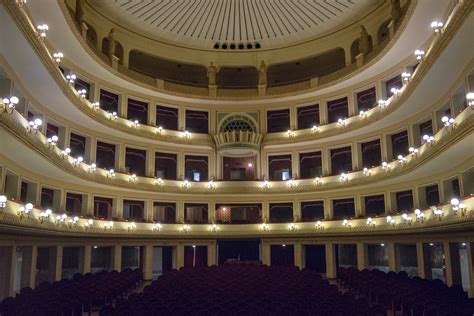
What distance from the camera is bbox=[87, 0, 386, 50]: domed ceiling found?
27312 mm

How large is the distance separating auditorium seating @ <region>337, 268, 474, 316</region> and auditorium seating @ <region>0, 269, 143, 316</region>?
985 centimetres

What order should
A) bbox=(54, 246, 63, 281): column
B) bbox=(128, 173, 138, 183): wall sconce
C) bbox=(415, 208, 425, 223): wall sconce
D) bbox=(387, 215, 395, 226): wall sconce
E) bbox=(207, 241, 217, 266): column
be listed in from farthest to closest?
bbox=(207, 241, 217, 266): column → bbox=(128, 173, 138, 183): wall sconce → bbox=(54, 246, 63, 281): column → bbox=(387, 215, 395, 226): wall sconce → bbox=(415, 208, 425, 223): wall sconce

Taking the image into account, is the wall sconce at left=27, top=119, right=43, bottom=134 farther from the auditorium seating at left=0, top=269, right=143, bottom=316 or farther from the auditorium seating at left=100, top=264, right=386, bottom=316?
the auditorium seating at left=100, top=264, right=386, bottom=316

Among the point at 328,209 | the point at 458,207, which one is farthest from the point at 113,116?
the point at 458,207

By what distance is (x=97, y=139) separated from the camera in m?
28.5

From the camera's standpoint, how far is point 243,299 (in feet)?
46.9

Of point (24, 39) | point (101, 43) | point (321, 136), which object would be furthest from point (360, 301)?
point (101, 43)

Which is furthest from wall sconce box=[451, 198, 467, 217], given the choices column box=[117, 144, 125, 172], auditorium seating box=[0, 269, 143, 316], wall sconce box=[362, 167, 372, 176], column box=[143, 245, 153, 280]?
column box=[117, 144, 125, 172]

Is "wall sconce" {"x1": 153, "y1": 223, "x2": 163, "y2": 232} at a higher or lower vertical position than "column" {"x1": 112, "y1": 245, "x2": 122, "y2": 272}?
higher

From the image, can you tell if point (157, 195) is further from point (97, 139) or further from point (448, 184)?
point (448, 184)

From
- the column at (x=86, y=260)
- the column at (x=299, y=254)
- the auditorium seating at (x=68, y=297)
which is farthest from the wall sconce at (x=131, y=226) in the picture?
the column at (x=299, y=254)

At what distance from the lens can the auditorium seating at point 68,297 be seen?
13031 millimetres

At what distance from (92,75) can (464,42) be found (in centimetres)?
2048

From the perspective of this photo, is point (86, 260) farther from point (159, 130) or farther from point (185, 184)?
point (159, 130)
